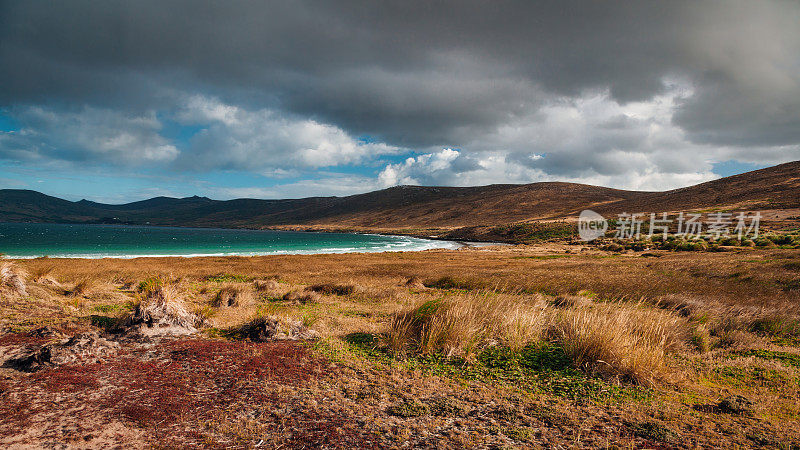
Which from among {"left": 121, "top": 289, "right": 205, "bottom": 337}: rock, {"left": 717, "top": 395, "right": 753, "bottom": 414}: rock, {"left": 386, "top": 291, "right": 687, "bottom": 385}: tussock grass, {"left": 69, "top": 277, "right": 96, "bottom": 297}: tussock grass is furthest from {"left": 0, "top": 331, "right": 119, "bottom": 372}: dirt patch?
{"left": 717, "top": 395, "right": 753, "bottom": 414}: rock

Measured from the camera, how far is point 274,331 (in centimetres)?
869

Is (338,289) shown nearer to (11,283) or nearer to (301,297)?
(301,297)

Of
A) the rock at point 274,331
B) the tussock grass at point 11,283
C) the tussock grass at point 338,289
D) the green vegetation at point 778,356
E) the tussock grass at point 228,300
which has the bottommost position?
the tussock grass at point 338,289

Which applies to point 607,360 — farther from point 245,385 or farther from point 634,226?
point 634,226

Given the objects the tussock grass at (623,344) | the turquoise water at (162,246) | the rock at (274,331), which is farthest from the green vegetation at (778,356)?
the turquoise water at (162,246)

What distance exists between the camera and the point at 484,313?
9.13m

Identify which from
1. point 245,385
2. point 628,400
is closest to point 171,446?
point 245,385

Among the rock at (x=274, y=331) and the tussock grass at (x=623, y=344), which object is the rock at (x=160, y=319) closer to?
the rock at (x=274, y=331)

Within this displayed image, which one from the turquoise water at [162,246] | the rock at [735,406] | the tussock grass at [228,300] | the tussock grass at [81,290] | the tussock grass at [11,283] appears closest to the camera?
the rock at [735,406]

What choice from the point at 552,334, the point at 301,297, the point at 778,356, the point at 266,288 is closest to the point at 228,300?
the point at 301,297

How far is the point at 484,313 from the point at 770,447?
5.39 m

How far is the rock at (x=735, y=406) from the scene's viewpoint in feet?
17.0

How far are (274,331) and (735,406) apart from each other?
8769 millimetres

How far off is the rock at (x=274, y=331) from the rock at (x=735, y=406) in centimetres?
787
